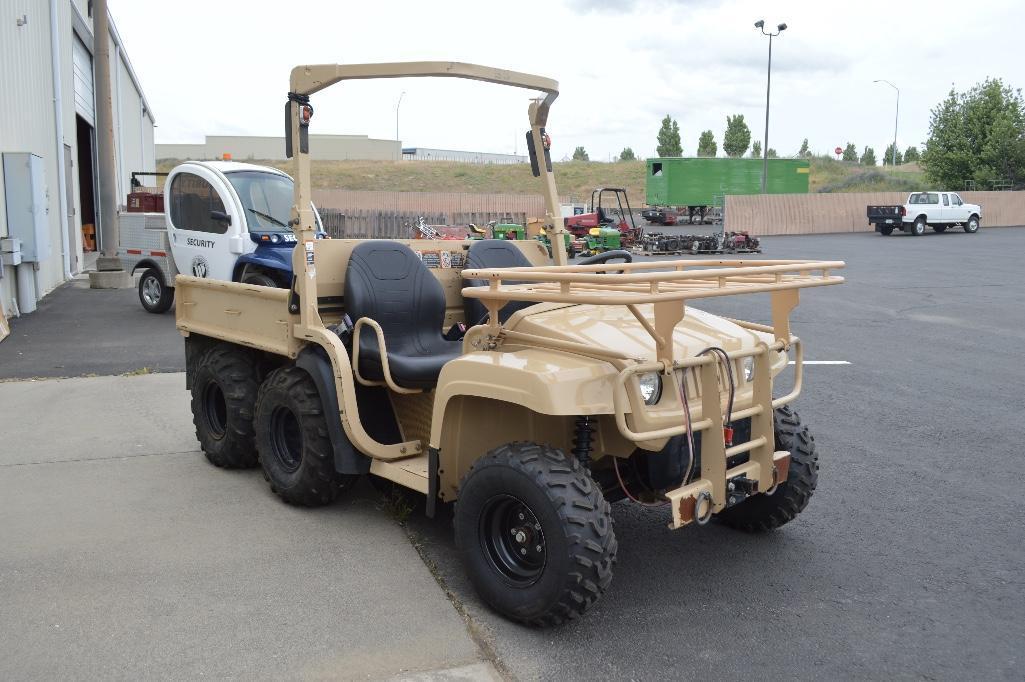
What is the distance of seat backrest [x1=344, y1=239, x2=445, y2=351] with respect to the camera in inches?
205

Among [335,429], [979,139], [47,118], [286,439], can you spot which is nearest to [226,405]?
[286,439]

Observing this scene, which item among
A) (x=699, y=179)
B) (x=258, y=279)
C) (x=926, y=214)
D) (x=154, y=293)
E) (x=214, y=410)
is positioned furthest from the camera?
(x=699, y=179)

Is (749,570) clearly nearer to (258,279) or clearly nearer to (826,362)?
(826,362)

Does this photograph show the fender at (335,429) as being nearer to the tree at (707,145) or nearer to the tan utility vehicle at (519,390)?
the tan utility vehicle at (519,390)

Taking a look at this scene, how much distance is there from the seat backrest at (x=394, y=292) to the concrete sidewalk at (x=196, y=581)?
3.48ft

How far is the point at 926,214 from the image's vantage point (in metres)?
35.3

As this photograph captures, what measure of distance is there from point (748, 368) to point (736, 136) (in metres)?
76.1

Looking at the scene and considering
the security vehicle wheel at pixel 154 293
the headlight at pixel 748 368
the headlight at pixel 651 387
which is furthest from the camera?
the security vehicle wheel at pixel 154 293

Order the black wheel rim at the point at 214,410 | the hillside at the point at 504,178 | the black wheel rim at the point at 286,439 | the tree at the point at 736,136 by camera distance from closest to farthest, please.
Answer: the black wheel rim at the point at 286,439, the black wheel rim at the point at 214,410, the hillside at the point at 504,178, the tree at the point at 736,136

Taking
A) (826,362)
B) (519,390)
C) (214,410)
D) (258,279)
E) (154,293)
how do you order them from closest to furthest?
(519,390) → (214,410) → (826,362) → (258,279) → (154,293)

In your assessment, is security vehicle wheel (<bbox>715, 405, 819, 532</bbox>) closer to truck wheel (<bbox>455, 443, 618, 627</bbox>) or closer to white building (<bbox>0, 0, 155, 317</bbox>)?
truck wheel (<bbox>455, 443, 618, 627</bbox>)

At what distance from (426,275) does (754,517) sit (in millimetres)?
2324

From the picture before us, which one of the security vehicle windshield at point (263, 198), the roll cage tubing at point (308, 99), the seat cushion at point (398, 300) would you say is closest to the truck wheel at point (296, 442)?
the roll cage tubing at point (308, 99)

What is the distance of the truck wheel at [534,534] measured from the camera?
358 cm
